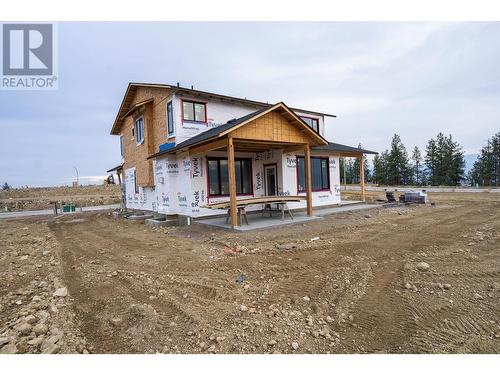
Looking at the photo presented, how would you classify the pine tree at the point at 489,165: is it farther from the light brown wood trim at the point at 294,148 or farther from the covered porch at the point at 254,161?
the light brown wood trim at the point at 294,148

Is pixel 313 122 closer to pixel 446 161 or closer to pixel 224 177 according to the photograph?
pixel 224 177

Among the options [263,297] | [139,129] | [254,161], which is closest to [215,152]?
[254,161]

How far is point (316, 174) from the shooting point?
52.5 ft

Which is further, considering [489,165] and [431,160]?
[431,160]

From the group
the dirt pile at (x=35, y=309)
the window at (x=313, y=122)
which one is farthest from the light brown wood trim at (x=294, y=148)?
the dirt pile at (x=35, y=309)

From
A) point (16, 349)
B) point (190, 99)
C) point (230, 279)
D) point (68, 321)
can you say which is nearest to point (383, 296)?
point (230, 279)

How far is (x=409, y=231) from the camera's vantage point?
341 inches

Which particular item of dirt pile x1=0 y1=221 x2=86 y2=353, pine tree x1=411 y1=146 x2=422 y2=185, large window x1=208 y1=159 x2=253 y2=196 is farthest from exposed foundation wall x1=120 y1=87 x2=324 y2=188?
pine tree x1=411 y1=146 x2=422 y2=185

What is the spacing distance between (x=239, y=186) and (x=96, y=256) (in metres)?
7.89

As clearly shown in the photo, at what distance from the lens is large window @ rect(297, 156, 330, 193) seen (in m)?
15.1

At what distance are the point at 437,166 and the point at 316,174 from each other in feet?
168

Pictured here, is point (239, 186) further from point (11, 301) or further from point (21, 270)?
point (11, 301)

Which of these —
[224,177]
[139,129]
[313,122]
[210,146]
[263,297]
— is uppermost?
[313,122]

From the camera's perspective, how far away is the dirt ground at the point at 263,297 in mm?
3102
